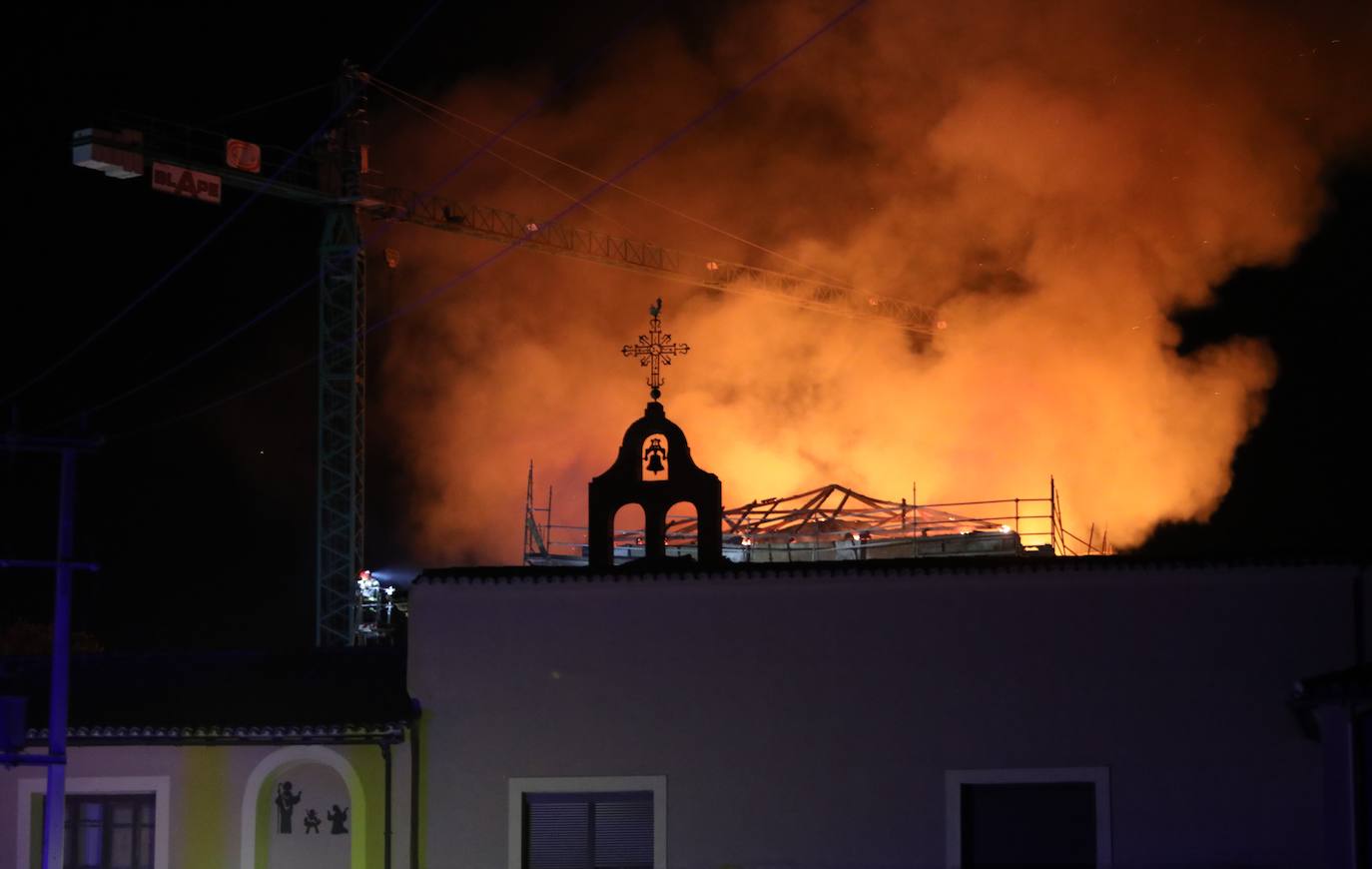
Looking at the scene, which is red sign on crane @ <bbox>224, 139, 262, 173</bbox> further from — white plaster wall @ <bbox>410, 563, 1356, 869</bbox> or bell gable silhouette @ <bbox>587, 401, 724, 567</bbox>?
white plaster wall @ <bbox>410, 563, 1356, 869</bbox>

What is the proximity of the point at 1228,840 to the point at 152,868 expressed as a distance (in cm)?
1193

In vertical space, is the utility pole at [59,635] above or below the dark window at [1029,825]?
above

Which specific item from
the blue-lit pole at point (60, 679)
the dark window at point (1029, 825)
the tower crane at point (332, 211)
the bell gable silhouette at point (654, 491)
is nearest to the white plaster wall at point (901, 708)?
the dark window at point (1029, 825)

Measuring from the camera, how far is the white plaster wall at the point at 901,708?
72.1ft

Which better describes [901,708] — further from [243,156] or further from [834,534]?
[243,156]

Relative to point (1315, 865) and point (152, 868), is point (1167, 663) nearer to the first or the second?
point (1315, 865)

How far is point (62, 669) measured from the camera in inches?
814

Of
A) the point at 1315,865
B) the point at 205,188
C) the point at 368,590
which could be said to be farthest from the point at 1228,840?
the point at 205,188

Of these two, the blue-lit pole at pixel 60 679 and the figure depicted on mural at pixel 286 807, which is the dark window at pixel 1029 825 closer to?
the figure depicted on mural at pixel 286 807

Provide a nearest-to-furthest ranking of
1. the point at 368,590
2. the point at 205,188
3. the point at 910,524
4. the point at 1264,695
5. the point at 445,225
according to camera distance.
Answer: the point at 1264,695 → the point at 910,524 → the point at 368,590 → the point at 205,188 → the point at 445,225

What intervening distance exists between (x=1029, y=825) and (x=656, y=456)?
281 inches

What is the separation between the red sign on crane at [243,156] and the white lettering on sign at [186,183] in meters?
0.70

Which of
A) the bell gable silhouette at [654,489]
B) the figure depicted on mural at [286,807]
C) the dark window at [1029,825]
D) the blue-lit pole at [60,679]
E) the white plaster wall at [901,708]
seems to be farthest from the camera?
the bell gable silhouette at [654,489]

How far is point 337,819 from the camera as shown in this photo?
22.3 m
